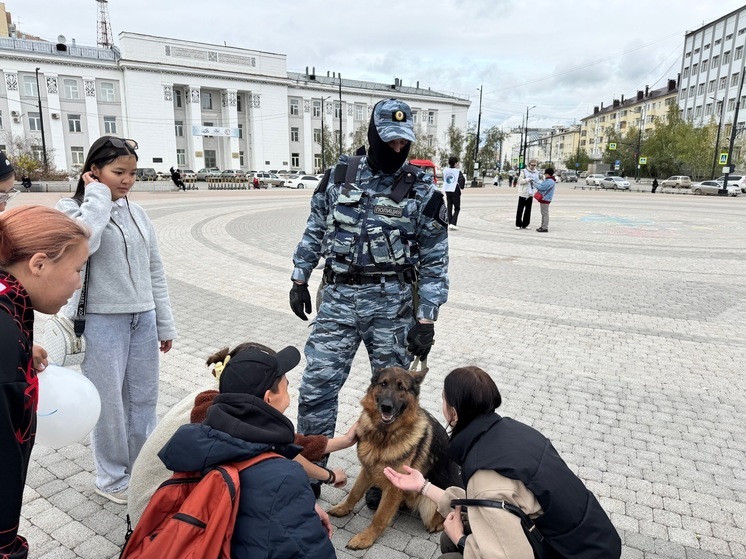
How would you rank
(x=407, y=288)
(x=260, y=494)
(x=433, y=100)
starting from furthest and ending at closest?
(x=433, y=100)
(x=407, y=288)
(x=260, y=494)

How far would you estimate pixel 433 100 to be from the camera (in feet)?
265

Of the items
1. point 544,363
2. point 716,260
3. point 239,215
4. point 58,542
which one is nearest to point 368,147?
point 58,542

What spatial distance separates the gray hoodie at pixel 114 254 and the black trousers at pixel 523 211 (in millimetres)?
14749

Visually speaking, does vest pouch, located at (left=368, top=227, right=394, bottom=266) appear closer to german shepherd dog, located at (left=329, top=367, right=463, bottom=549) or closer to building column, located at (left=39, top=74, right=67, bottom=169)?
german shepherd dog, located at (left=329, top=367, right=463, bottom=549)

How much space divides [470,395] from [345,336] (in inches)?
48.8

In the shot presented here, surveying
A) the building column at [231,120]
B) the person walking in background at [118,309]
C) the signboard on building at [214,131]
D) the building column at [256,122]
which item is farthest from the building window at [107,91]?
the person walking in background at [118,309]

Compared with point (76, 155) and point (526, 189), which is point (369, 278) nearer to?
point (526, 189)

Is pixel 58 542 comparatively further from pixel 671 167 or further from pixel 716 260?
pixel 671 167

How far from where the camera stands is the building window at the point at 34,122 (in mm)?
54812

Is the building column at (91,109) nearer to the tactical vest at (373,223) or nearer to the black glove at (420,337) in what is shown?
the tactical vest at (373,223)

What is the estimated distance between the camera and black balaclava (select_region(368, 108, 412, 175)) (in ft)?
10.2

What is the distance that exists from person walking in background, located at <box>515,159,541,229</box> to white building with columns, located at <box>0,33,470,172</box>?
1579 inches

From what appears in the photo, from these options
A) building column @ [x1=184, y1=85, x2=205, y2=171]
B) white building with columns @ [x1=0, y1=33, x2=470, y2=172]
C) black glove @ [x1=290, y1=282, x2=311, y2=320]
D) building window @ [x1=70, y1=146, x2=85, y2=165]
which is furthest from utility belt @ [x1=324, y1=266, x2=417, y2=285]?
building column @ [x1=184, y1=85, x2=205, y2=171]

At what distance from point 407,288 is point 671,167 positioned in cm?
7122
